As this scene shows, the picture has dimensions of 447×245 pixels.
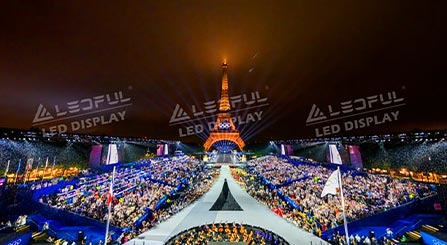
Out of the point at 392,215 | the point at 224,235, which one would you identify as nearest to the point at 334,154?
the point at 392,215

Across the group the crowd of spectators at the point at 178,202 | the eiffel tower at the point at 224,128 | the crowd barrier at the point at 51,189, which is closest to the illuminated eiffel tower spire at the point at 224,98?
the eiffel tower at the point at 224,128

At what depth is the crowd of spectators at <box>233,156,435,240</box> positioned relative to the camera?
1271 centimetres

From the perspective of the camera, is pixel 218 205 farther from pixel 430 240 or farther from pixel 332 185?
pixel 430 240

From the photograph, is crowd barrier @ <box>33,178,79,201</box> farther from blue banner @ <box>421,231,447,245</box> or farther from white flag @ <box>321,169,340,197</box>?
blue banner @ <box>421,231,447,245</box>

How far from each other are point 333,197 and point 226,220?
8801mm

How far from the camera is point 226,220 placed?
45.3 feet

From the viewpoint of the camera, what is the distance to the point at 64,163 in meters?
32.6

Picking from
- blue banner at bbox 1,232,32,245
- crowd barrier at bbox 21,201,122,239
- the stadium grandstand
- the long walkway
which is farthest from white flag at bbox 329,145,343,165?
blue banner at bbox 1,232,32,245

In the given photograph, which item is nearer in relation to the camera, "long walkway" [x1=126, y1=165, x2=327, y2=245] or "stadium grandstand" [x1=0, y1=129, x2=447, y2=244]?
"stadium grandstand" [x1=0, y1=129, x2=447, y2=244]

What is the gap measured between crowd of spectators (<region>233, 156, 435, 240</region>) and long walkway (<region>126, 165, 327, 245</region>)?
0.85 metres

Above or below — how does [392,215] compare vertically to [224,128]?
below

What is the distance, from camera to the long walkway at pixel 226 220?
1106cm

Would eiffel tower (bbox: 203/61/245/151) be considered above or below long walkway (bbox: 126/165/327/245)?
above

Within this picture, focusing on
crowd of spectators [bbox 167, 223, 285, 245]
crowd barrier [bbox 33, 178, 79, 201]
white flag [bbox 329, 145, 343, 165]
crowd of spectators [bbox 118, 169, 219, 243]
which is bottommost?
crowd of spectators [bbox 167, 223, 285, 245]
